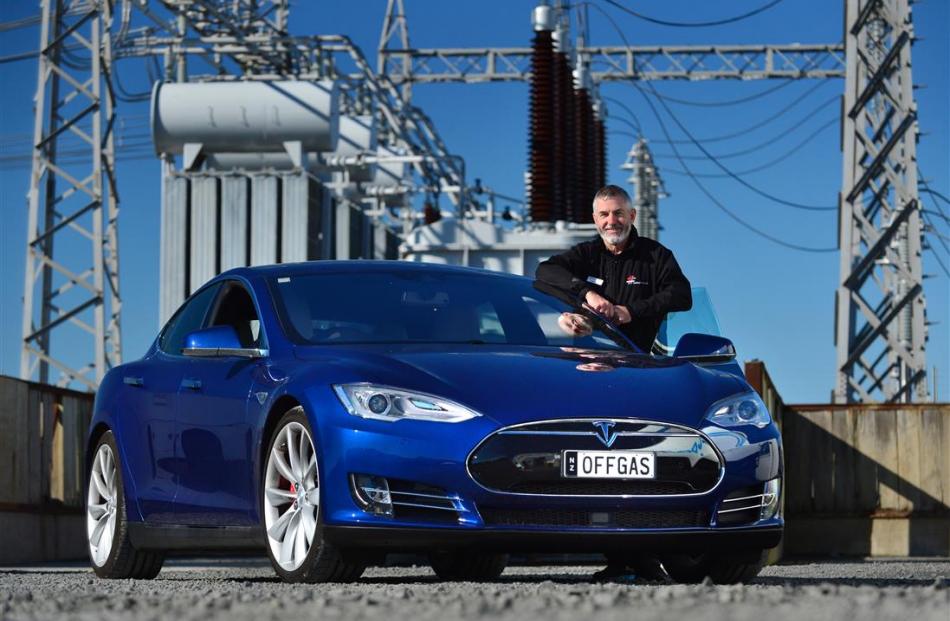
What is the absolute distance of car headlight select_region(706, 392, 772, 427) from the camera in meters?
7.55

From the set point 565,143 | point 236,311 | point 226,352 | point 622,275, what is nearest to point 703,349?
point 622,275

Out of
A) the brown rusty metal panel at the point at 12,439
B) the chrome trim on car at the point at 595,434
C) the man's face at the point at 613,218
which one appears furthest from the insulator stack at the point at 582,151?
the chrome trim on car at the point at 595,434

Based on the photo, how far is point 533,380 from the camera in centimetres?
750

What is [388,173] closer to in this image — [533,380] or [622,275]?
[622,275]

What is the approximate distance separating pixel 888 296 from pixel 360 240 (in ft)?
40.2

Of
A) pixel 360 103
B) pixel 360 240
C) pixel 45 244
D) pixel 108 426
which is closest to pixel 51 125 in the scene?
pixel 45 244

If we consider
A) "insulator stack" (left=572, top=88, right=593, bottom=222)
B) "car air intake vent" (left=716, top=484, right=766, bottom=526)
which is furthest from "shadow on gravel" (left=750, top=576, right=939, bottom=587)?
"insulator stack" (left=572, top=88, right=593, bottom=222)

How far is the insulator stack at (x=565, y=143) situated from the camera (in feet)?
108

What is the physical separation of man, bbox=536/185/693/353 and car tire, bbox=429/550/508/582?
4.19ft

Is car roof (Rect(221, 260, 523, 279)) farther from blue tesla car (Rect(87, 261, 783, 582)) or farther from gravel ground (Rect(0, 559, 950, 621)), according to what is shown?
gravel ground (Rect(0, 559, 950, 621))

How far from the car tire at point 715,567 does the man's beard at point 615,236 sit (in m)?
1.76

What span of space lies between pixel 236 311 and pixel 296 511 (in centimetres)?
186

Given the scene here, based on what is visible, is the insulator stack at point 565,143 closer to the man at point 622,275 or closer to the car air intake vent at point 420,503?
the man at point 622,275

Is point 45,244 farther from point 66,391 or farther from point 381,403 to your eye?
point 381,403
